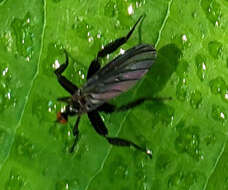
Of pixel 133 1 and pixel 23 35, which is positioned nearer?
pixel 23 35

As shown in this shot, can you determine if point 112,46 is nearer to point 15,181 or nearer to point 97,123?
point 97,123

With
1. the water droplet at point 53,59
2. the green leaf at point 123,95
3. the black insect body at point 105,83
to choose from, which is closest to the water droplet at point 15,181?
the green leaf at point 123,95

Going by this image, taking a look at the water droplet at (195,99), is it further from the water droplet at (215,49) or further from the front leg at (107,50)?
the front leg at (107,50)

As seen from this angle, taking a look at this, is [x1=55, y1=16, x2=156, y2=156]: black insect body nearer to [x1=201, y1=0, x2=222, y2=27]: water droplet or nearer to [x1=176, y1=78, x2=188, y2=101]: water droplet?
[x1=176, y1=78, x2=188, y2=101]: water droplet

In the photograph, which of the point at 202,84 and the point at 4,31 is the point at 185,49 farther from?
the point at 4,31

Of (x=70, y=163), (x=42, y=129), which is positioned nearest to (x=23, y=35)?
(x=42, y=129)

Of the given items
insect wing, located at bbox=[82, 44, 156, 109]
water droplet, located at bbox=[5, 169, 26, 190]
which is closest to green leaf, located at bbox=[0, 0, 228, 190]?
water droplet, located at bbox=[5, 169, 26, 190]
